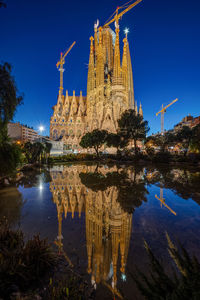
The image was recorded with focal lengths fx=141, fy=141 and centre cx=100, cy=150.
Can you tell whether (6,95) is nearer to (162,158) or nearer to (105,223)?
(105,223)

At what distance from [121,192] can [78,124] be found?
62.1 metres

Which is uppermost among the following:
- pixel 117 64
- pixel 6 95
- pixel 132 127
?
pixel 117 64

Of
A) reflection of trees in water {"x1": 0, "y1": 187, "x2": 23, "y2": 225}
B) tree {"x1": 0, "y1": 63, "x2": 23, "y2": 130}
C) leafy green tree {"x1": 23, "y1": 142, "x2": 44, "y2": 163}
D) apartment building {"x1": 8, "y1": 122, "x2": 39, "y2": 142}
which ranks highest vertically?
apartment building {"x1": 8, "y1": 122, "x2": 39, "y2": 142}

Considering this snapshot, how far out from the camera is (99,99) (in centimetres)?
5753

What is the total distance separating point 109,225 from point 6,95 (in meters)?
7.13

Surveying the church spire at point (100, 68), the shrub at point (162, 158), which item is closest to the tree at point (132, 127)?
the shrub at point (162, 158)

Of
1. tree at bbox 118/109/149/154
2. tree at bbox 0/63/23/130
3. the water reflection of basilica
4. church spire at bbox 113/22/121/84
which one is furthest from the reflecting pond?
church spire at bbox 113/22/121/84

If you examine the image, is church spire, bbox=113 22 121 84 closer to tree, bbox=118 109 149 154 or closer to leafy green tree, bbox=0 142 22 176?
tree, bbox=118 109 149 154

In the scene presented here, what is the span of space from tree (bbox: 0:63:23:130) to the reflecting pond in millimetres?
3862

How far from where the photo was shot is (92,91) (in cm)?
5988

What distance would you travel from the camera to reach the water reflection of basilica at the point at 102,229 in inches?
102

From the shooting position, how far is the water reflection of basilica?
260cm

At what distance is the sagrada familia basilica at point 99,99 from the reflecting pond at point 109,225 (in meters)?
49.0

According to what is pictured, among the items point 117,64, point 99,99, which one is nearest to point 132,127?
point 99,99
